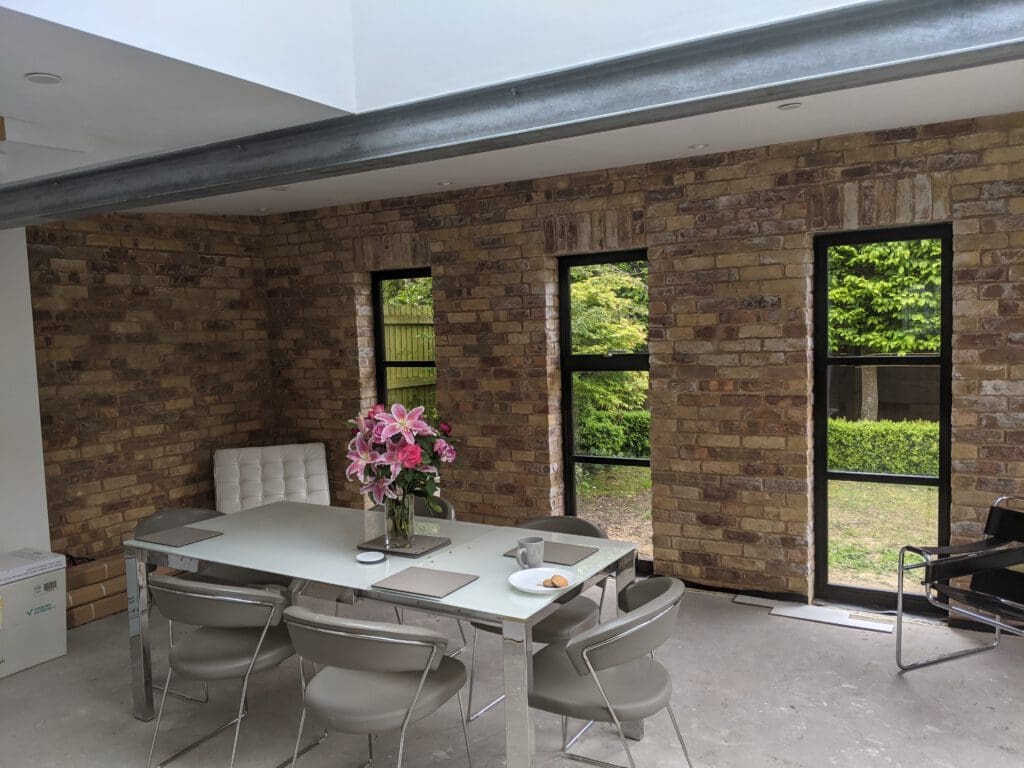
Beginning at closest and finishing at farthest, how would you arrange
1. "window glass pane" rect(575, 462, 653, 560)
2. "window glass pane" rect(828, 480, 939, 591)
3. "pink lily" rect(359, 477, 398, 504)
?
1. "pink lily" rect(359, 477, 398, 504)
2. "window glass pane" rect(828, 480, 939, 591)
3. "window glass pane" rect(575, 462, 653, 560)

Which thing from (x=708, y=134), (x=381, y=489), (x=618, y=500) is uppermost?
(x=708, y=134)

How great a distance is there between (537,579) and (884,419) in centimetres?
255

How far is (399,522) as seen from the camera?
335 centimetres

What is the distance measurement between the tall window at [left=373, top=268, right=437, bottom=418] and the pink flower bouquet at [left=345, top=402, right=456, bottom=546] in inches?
102

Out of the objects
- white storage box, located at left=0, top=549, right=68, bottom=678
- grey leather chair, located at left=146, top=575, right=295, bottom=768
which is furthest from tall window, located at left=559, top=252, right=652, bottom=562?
white storage box, located at left=0, top=549, right=68, bottom=678

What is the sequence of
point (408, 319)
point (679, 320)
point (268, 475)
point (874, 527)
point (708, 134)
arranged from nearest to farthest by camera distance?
1. point (708, 134)
2. point (874, 527)
3. point (679, 320)
4. point (268, 475)
5. point (408, 319)

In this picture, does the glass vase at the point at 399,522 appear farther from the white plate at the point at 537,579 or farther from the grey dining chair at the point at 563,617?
the white plate at the point at 537,579

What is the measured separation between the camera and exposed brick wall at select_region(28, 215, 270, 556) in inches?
200

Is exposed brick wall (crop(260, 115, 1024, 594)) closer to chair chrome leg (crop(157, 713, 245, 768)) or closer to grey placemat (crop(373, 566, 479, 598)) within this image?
grey placemat (crop(373, 566, 479, 598))

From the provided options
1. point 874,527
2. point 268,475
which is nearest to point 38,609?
point 268,475

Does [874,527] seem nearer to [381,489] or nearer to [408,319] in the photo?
[381,489]

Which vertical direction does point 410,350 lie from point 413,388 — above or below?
above

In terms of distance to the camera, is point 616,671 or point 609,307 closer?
point 616,671

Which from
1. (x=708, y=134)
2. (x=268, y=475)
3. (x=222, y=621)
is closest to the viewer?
(x=222, y=621)
